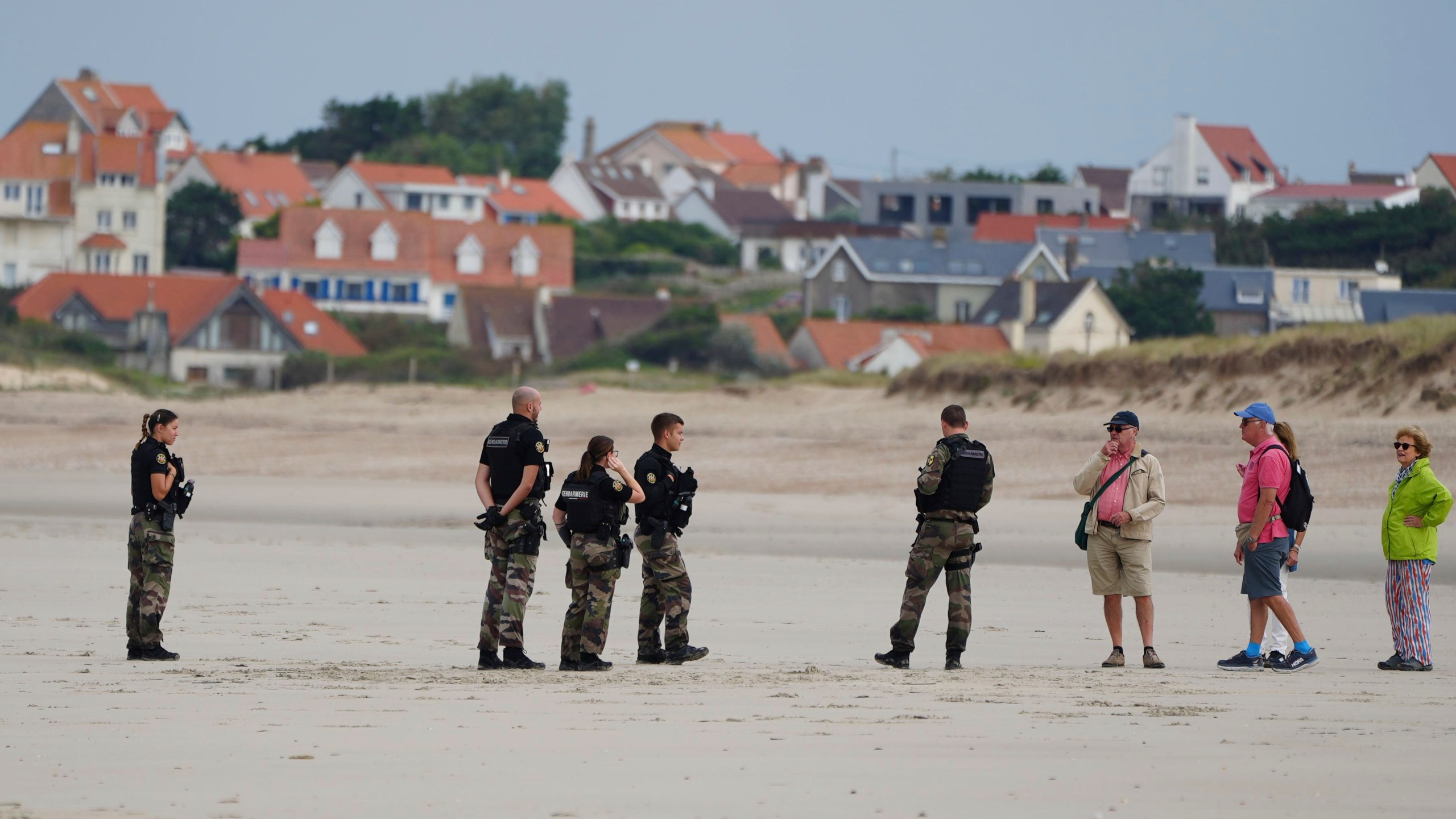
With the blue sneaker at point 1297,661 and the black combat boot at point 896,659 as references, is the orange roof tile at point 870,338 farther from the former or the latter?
the black combat boot at point 896,659

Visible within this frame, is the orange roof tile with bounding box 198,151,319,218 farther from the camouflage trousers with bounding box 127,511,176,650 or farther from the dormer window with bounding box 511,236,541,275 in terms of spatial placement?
the camouflage trousers with bounding box 127,511,176,650

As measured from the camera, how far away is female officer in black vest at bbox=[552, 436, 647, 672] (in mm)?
9406

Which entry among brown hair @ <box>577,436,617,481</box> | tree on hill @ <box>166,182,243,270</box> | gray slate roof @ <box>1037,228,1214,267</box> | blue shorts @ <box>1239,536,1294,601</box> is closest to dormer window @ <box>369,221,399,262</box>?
tree on hill @ <box>166,182,243,270</box>

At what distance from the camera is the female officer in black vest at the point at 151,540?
375 inches

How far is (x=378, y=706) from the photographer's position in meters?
7.97

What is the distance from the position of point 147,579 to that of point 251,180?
87781 mm

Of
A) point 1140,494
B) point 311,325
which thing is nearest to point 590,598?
point 1140,494

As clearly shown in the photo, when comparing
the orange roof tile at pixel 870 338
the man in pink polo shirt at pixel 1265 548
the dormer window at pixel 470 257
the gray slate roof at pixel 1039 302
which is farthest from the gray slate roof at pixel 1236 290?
the man in pink polo shirt at pixel 1265 548

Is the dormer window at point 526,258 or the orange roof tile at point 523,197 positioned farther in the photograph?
the orange roof tile at point 523,197

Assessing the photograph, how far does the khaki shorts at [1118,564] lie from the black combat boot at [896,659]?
3.84 feet

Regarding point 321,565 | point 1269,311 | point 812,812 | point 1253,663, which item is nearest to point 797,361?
point 1269,311

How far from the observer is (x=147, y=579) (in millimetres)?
9602

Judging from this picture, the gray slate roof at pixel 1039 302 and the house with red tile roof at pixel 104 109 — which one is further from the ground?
the house with red tile roof at pixel 104 109

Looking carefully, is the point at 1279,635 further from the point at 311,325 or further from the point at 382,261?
the point at 382,261
